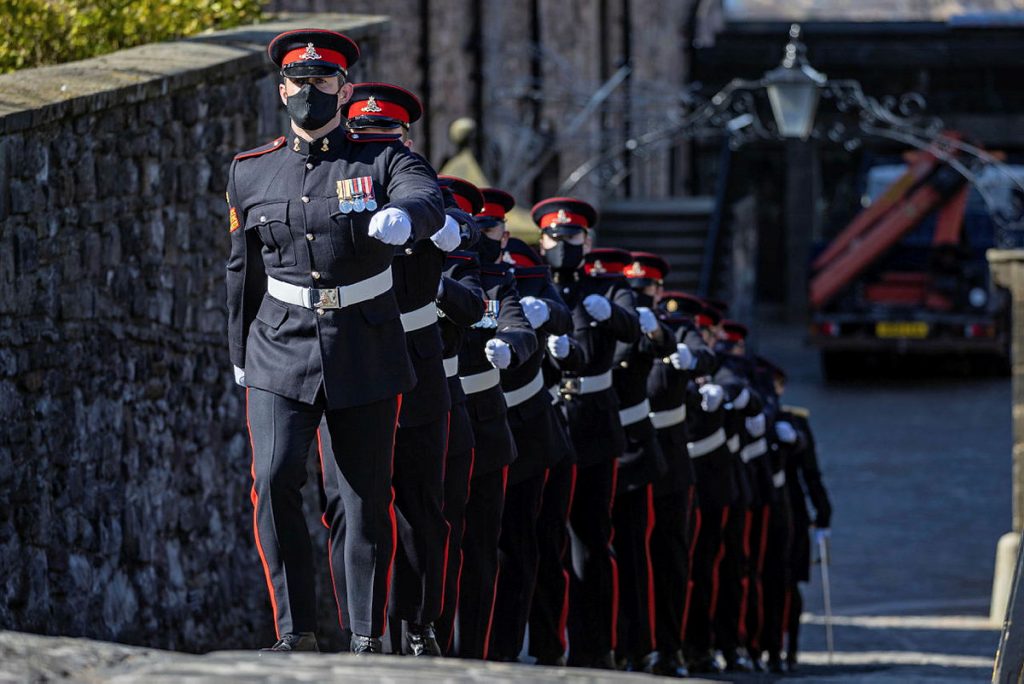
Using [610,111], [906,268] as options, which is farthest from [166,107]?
[906,268]

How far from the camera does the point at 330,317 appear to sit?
233 inches

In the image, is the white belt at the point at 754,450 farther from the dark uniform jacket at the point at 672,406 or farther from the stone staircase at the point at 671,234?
Result: the stone staircase at the point at 671,234

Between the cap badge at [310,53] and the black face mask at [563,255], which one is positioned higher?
the cap badge at [310,53]

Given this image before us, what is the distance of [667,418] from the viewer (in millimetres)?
9930

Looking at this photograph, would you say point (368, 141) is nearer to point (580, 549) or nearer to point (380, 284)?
point (380, 284)

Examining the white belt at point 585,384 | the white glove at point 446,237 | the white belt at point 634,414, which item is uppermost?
the white glove at point 446,237

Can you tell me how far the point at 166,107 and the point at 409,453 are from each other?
219 centimetres

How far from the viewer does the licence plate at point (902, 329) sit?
83.0 feet

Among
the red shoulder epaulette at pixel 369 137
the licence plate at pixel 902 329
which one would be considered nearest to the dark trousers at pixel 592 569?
the red shoulder epaulette at pixel 369 137

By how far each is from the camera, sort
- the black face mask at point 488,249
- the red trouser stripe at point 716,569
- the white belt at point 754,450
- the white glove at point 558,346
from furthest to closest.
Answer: the white belt at point 754,450, the red trouser stripe at point 716,569, the white glove at point 558,346, the black face mask at point 488,249

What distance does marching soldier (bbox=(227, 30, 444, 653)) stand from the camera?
5.89 m

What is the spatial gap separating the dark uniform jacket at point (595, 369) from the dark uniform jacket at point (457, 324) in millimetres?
1532

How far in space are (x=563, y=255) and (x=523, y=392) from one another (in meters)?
1.01

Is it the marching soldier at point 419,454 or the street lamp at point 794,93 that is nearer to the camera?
the marching soldier at point 419,454
